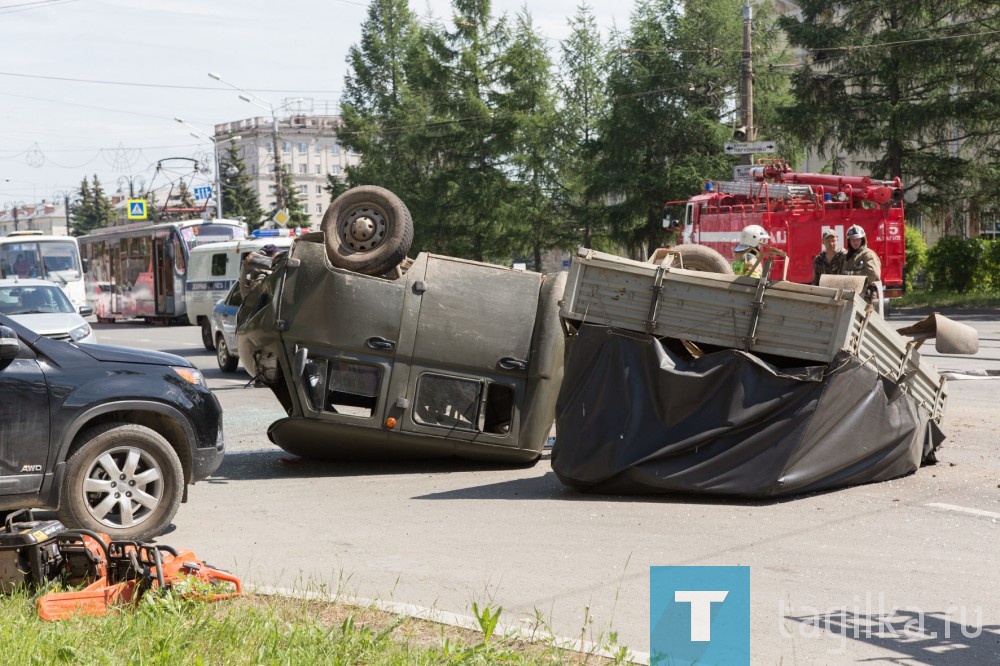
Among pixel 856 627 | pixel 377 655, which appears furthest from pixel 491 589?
pixel 856 627

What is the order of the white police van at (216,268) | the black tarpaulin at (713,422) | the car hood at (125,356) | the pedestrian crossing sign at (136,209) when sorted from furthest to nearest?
the pedestrian crossing sign at (136,209)
the white police van at (216,268)
the black tarpaulin at (713,422)
the car hood at (125,356)

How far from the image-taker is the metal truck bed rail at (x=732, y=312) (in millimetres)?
7891

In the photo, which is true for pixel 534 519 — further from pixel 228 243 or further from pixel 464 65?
pixel 464 65

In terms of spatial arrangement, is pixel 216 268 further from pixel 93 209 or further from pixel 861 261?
pixel 93 209

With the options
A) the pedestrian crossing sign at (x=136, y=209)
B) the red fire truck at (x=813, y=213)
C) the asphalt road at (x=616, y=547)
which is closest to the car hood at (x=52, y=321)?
the asphalt road at (x=616, y=547)

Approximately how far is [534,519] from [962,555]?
8.74 feet

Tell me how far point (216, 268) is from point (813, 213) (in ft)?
47.3

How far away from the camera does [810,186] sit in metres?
25.8

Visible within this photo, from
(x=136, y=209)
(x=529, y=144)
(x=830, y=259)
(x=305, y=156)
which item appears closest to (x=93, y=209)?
(x=305, y=156)

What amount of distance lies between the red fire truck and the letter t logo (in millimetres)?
20223

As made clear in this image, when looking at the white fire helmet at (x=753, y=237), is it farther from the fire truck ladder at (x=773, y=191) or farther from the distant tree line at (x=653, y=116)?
the distant tree line at (x=653, y=116)

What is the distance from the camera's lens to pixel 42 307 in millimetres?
19641

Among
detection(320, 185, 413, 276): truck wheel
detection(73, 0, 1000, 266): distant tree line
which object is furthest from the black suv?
detection(73, 0, 1000, 266): distant tree line

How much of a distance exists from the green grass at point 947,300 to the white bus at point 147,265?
20889 mm
